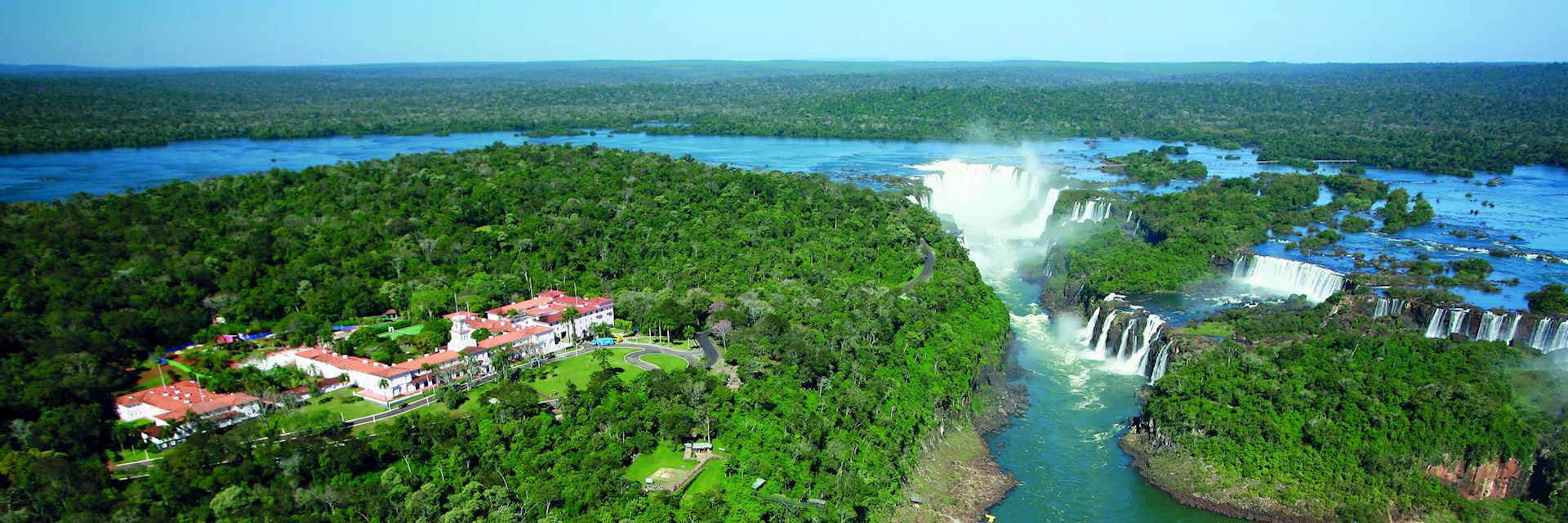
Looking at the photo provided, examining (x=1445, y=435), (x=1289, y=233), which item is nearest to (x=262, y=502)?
(x=1445, y=435)

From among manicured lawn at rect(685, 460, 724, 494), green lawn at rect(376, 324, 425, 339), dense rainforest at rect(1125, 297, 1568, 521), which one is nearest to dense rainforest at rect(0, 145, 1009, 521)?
manicured lawn at rect(685, 460, 724, 494)

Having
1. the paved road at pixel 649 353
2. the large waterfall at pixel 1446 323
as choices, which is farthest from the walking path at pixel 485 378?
the large waterfall at pixel 1446 323

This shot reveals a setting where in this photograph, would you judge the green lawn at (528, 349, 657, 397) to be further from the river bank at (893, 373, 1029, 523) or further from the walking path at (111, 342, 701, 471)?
the river bank at (893, 373, 1029, 523)

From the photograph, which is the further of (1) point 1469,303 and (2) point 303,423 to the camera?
(1) point 1469,303

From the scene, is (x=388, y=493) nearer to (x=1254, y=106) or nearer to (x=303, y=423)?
(x=303, y=423)

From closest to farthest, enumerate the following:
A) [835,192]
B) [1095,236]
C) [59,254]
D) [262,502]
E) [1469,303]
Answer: [262,502] < [1469,303] < [59,254] < [1095,236] < [835,192]

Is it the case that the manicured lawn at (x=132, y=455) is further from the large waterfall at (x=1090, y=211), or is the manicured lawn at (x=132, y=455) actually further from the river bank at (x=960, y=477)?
the large waterfall at (x=1090, y=211)
